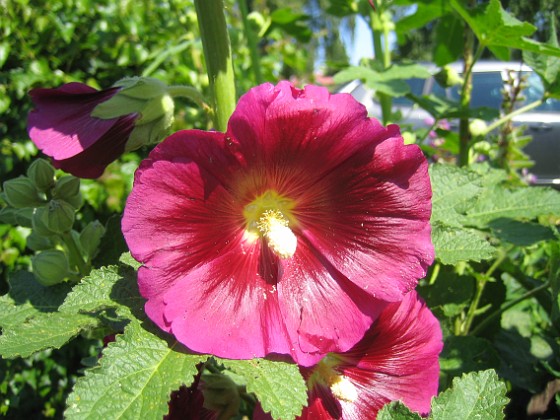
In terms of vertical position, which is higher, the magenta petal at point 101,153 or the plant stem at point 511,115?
the magenta petal at point 101,153

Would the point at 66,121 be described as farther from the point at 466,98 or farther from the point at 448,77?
the point at 448,77

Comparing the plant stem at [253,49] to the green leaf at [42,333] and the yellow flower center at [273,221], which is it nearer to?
the yellow flower center at [273,221]

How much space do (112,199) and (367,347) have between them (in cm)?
159

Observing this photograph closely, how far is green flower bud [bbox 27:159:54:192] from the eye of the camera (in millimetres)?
808

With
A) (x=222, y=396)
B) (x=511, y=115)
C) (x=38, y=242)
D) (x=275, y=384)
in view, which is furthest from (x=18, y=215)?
(x=511, y=115)

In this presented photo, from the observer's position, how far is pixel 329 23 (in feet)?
65.4

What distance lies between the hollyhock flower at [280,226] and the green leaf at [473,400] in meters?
0.11

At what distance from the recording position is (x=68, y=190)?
0.82m

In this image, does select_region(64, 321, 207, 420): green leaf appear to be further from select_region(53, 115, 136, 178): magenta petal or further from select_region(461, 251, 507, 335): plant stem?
select_region(461, 251, 507, 335): plant stem

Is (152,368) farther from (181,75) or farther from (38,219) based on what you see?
(181,75)

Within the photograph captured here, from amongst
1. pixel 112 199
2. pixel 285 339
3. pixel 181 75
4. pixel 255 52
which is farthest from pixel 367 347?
pixel 181 75

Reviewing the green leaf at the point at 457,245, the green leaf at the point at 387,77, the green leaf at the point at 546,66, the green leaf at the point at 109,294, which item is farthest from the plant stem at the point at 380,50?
the green leaf at the point at 109,294

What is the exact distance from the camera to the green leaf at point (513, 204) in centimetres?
96

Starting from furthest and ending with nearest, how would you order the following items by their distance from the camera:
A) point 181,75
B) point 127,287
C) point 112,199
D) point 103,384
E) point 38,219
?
point 181,75
point 112,199
point 38,219
point 127,287
point 103,384
